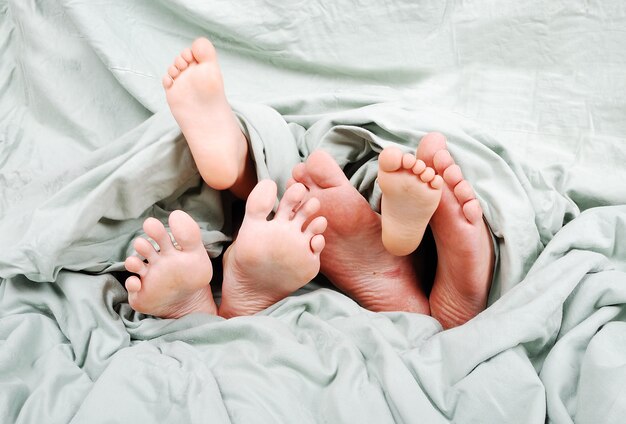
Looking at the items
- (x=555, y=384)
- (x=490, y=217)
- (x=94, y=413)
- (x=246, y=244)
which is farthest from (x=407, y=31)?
(x=94, y=413)

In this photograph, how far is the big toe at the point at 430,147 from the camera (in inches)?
29.4

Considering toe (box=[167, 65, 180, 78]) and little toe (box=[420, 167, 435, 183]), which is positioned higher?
toe (box=[167, 65, 180, 78])

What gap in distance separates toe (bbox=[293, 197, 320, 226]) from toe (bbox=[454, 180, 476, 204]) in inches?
6.4

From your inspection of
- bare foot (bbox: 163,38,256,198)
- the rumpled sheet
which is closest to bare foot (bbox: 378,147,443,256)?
the rumpled sheet

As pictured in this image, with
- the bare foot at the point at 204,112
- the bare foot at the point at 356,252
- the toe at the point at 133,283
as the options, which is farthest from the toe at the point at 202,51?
the toe at the point at 133,283

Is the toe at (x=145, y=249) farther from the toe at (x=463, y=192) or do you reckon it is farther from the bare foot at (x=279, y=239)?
the toe at (x=463, y=192)

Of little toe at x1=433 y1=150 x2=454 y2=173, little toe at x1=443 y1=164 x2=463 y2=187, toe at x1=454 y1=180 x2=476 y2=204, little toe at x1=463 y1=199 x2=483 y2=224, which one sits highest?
little toe at x1=433 y1=150 x2=454 y2=173

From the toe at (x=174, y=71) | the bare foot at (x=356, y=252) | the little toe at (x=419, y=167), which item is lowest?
the bare foot at (x=356, y=252)

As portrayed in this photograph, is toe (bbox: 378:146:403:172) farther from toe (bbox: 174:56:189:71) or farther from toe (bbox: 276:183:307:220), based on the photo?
toe (bbox: 174:56:189:71)

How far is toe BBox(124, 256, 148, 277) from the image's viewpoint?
73cm

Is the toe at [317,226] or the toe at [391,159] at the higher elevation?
the toe at [391,159]

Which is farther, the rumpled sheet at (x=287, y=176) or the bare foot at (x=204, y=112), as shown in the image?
the bare foot at (x=204, y=112)

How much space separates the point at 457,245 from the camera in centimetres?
76

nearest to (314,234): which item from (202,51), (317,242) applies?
(317,242)
